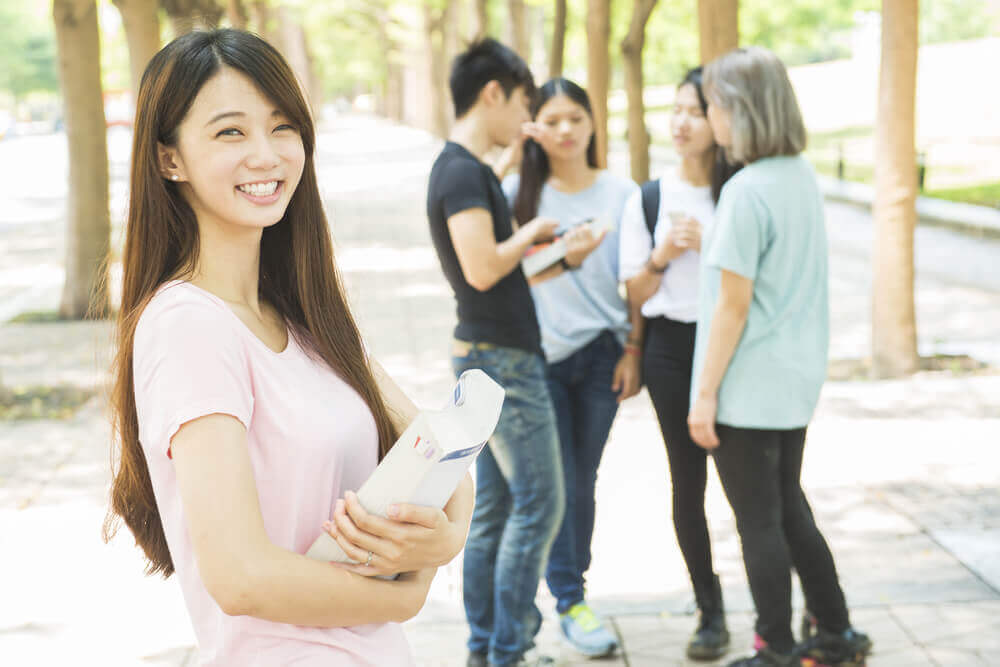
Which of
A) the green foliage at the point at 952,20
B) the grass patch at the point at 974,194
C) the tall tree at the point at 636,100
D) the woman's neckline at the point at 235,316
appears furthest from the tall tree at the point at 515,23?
the green foliage at the point at 952,20

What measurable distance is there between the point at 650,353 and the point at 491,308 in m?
0.68

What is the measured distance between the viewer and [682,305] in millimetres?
4152

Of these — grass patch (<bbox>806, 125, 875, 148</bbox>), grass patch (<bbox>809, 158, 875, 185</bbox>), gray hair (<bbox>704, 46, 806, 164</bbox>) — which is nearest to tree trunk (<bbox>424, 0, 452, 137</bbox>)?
grass patch (<bbox>806, 125, 875, 148</bbox>)

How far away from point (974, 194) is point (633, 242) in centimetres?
1640

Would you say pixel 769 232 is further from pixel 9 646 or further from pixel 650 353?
pixel 9 646

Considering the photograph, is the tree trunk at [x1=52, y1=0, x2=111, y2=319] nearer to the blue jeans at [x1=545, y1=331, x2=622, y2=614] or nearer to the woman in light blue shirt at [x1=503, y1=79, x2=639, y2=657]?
the woman in light blue shirt at [x1=503, y1=79, x2=639, y2=657]

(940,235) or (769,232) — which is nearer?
(769,232)

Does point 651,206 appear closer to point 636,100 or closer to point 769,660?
point 769,660

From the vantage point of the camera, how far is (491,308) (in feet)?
12.8

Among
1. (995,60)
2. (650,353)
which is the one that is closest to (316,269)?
(650,353)

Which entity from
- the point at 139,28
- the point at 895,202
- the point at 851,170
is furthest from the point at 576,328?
the point at 851,170

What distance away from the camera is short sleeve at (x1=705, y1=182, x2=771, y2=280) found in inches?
139

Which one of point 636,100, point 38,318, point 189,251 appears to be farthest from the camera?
point 636,100

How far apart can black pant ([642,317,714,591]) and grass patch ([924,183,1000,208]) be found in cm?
1431
